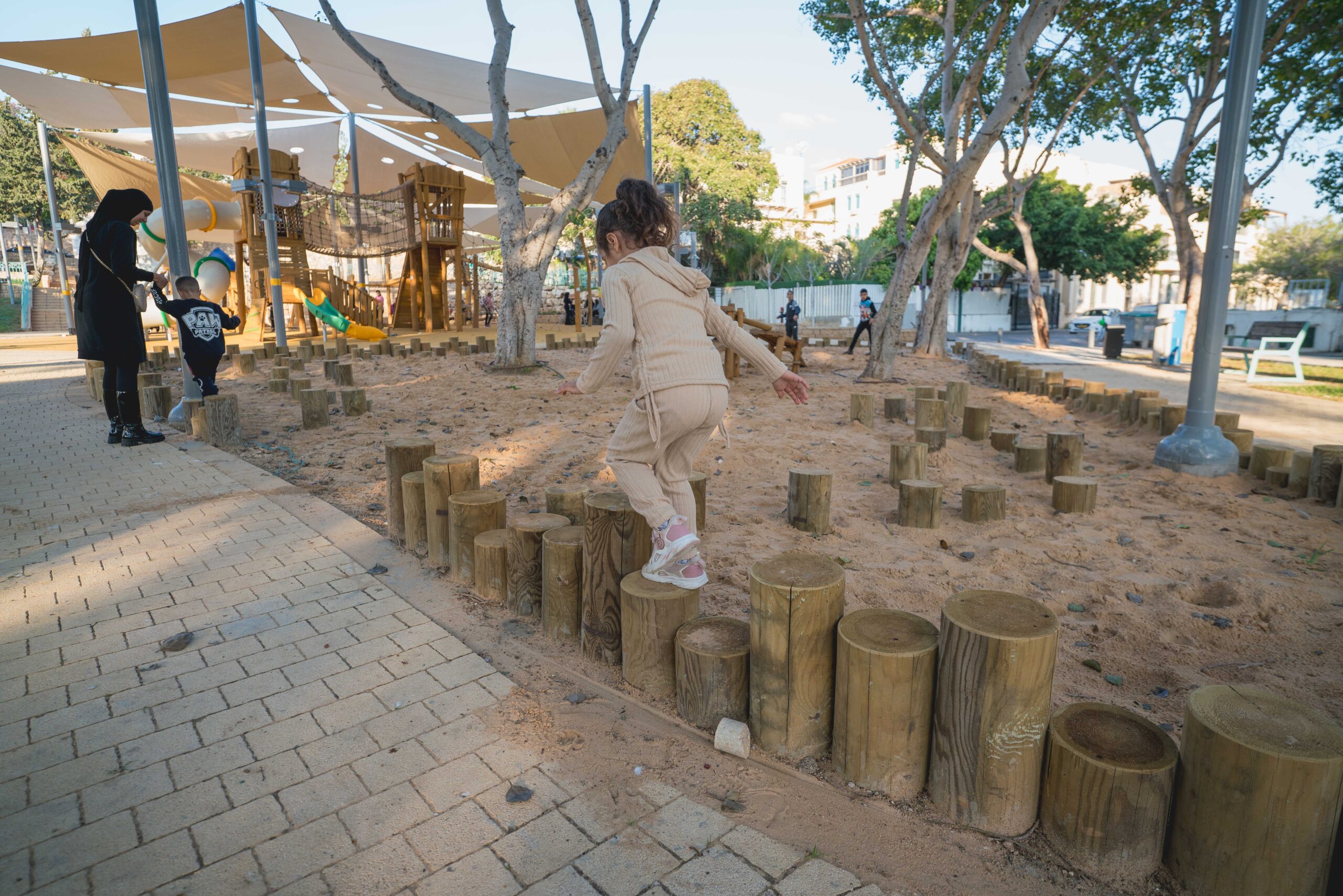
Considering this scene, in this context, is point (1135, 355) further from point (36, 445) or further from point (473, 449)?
point (36, 445)

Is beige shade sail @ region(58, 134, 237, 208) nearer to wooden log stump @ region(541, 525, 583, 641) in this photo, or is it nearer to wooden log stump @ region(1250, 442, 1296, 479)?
wooden log stump @ region(541, 525, 583, 641)

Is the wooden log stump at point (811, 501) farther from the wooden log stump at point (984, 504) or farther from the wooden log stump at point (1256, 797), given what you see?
the wooden log stump at point (1256, 797)

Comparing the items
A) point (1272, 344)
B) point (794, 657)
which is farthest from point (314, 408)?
point (1272, 344)

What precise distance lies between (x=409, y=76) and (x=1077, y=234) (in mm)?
29376

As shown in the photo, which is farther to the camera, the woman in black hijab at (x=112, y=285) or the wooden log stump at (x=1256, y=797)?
the woman in black hijab at (x=112, y=285)

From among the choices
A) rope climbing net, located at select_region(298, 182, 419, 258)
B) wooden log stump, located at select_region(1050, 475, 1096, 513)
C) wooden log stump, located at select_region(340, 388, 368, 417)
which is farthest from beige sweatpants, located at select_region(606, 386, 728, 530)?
rope climbing net, located at select_region(298, 182, 419, 258)

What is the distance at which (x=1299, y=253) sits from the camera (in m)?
48.8

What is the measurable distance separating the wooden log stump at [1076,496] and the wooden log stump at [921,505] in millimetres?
932

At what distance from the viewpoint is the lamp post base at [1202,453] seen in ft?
18.0

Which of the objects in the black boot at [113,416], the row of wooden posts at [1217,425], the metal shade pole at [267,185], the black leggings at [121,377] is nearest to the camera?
the row of wooden posts at [1217,425]

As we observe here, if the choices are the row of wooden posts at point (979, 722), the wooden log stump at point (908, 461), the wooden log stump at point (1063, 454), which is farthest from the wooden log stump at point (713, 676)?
the wooden log stump at point (1063, 454)

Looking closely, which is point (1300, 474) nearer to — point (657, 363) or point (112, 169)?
point (657, 363)

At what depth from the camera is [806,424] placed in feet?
24.0

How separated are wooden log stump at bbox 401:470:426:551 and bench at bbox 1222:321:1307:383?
12.3m
